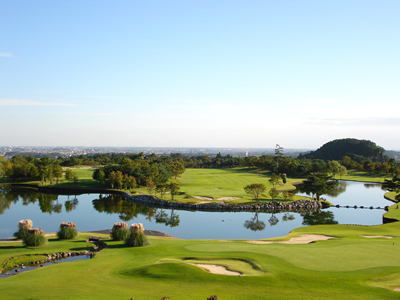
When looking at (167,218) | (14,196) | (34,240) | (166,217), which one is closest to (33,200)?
(14,196)

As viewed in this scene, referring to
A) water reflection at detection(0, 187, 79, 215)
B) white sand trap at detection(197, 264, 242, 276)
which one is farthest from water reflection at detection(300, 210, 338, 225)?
water reflection at detection(0, 187, 79, 215)

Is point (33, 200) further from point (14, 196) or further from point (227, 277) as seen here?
point (227, 277)

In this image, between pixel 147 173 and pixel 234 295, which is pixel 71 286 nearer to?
pixel 234 295

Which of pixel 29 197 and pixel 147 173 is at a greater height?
pixel 147 173

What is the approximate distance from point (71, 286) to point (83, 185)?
5673 centimetres

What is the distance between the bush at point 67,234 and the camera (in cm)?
2328

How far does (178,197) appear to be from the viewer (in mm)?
51031

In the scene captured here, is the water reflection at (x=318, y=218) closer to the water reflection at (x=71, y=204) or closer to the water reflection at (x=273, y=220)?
the water reflection at (x=273, y=220)

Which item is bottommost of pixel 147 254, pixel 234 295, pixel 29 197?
pixel 29 197

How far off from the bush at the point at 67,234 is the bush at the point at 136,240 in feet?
17.6

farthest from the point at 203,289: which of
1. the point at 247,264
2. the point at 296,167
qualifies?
the point at 296,167

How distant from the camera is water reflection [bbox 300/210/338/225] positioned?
122ft

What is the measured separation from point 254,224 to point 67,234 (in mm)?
20619

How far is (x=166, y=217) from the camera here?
131ft
